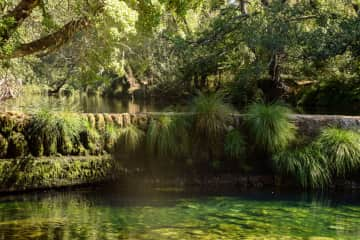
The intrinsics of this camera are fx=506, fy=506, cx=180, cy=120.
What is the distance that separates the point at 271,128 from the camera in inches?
446

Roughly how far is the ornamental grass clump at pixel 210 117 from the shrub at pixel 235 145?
228mm

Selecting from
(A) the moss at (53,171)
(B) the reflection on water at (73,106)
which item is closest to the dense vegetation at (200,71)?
(A) the moss at (53,171)

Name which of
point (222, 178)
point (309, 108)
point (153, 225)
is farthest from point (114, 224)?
point (309, 108)

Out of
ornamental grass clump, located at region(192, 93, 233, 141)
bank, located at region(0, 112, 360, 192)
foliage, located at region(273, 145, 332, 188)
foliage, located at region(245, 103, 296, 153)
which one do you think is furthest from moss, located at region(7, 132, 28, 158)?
foliage, located at region(273, 145, 332, 188)

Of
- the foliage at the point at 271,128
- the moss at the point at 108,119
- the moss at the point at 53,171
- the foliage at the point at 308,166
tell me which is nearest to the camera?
the moss at the point at 53,171

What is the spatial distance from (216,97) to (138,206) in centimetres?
374

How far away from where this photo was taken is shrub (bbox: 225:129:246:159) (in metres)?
11.4

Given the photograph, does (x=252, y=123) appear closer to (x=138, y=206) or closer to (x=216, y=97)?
(x=216, y=97)

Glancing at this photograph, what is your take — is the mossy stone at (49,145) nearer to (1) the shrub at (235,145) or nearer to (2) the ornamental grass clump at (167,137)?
(2) the ornamental grass clump at (167,137)

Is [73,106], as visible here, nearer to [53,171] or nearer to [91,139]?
[91,139]

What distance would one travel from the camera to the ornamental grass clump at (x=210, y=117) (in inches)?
452

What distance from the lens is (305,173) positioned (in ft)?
35.4

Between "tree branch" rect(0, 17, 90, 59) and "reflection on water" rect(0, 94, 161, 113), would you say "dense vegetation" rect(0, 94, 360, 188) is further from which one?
"reflection on water" rect(0, 94, 161, 113)

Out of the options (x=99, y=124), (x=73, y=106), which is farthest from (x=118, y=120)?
(x=73, y=106)
